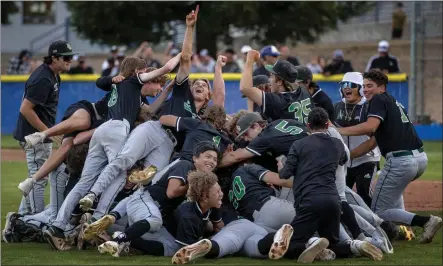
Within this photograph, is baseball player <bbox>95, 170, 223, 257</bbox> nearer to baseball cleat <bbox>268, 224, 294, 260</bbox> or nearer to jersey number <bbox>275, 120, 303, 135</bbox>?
baseball cleat <bbox>268, 224, 294, 260</bbox>

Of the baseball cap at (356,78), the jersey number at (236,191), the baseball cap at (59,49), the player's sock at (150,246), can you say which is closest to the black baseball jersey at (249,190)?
the jersey number at (236,191)

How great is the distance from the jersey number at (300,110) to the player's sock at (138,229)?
2.49 meters

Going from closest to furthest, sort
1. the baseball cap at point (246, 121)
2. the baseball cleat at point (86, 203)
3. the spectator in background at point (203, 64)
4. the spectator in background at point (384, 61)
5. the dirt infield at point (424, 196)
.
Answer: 1. the baseball cleat at point (86, 203)
2. the baseball cap at point (246, 121)
3. the dirt infield at point (424, 196)
4. the spectator in background at point (384, 61)
5. the spectator in background at point (203, 64)

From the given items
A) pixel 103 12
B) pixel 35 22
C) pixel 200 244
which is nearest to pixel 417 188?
pixel 200 244

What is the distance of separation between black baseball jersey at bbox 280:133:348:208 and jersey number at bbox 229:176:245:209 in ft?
2.27

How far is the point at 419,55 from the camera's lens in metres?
26.7

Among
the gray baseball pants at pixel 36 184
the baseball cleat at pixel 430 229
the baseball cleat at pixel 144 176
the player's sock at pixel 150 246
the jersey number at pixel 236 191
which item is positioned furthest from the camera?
the gray baseball pants at pixel 36 184

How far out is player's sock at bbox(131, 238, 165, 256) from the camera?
9.57 m

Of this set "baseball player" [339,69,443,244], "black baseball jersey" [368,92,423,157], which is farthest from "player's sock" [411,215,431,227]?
"black baseball jersey" [368,92,423,157]

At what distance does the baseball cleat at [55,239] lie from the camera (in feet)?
32.6

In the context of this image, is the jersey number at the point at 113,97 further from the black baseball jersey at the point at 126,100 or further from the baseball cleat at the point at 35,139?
the baseball cleat at the point at 35,139

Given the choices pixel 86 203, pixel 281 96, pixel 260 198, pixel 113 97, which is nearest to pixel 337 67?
pixel 281 96

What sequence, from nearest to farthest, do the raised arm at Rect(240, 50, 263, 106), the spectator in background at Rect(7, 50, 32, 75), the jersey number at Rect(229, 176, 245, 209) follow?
the jersey number at Rect(229, 176, 245, 209) → the raised arm at Rect(240, 50, 263, 106) → the spectator in background at Rect(7, 50, 32, 75)

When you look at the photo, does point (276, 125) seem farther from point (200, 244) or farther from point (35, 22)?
point (35, 22)
